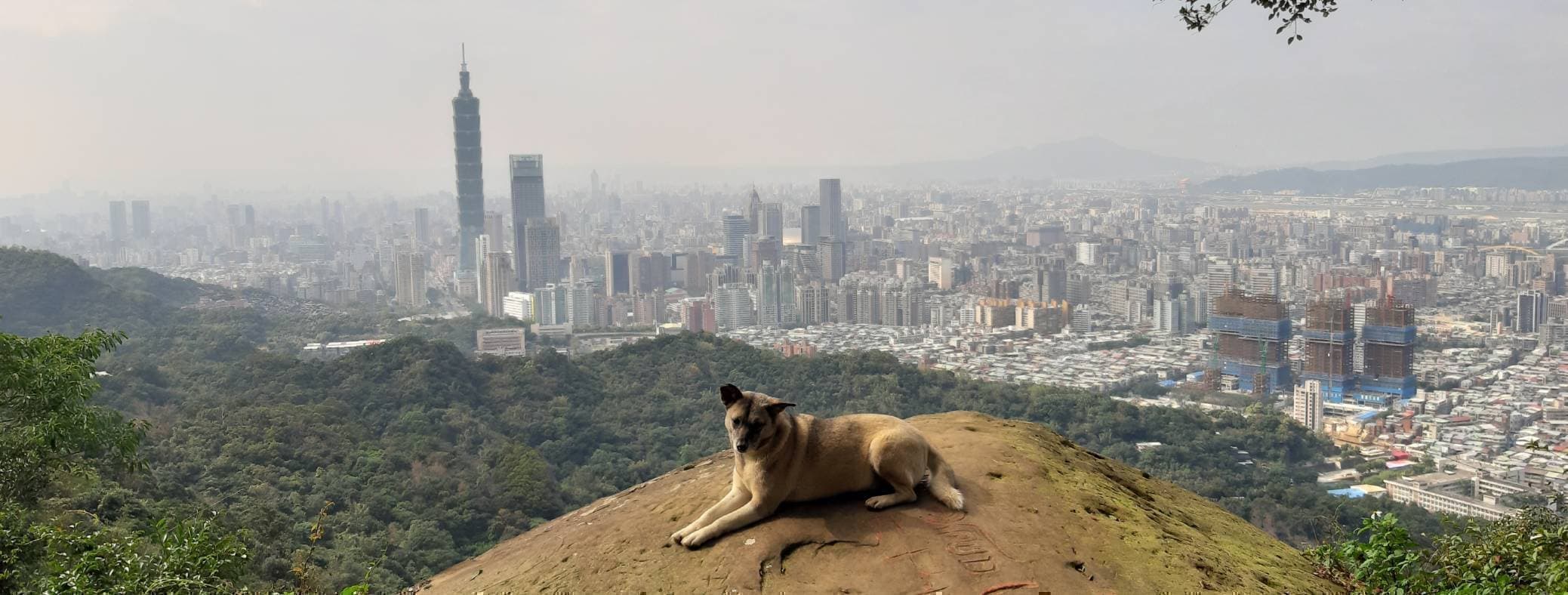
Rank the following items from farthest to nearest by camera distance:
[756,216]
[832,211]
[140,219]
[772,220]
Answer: [140,219], [832,211], [756,216], [772,220]

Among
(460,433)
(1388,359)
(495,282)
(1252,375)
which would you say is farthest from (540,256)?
(1388,359)

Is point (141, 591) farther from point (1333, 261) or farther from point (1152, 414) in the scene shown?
point (1333, 261)

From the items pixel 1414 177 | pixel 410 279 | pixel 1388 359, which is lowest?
pixel 1388 359

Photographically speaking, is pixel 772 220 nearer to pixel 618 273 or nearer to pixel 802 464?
pixel 618 273

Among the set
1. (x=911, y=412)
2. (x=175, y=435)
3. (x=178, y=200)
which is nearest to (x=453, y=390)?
(x=175, y=435)

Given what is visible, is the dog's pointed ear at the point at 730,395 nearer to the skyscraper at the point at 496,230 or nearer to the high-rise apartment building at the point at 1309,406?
the high-rise apartment building at the point at 1309,406

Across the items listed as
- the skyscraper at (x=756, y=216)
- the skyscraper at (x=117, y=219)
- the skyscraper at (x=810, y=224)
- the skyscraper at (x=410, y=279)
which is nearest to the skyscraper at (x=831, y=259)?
the skyscraper at (x=810, y=224)
